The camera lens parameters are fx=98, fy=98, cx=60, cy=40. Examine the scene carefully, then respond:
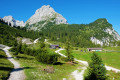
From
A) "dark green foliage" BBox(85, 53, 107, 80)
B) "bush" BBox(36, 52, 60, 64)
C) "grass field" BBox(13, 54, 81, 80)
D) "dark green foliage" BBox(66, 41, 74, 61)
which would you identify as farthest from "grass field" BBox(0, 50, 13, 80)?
"dark green foliage" BBox(66, 41, 74, 61)

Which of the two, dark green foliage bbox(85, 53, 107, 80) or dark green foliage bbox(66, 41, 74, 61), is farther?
dark green foliage bbox(66, 41, 74, 61)

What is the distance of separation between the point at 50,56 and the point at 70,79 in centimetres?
1946

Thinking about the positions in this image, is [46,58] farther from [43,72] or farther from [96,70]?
[96,70]

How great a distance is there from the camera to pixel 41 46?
154 feet

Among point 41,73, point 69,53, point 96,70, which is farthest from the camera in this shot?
point 69,53

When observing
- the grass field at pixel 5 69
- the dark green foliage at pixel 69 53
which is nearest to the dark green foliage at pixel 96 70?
the grass field at pixel 5 69

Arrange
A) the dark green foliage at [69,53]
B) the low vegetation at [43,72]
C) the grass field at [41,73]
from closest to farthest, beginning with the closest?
the grass field at [41,73] → the low vegetation at [43,72] → the dark green foliage at [69,53]

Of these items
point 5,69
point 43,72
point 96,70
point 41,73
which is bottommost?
point 43,72

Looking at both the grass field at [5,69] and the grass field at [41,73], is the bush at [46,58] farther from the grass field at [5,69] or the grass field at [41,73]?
the grass field at [5,69]

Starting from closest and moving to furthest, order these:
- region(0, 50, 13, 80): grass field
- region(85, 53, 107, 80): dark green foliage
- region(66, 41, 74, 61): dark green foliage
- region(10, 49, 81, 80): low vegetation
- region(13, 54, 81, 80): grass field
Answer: region(0, 50, 13, 80): grass field, region(85, 53, 107, 80): dark green foliage, region(13, 54, 81, 80): grass field, region(10, 49, 81, 80): low vegetation, region(66, 41, 74, 61): dark green foliage

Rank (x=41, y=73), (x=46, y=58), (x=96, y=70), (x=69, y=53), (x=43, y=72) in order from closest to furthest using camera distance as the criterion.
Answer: (x=96, y=70) → (x=41, y=73) → (x=43, y=72) → (x=46, y=58) → (x=69, y=53)

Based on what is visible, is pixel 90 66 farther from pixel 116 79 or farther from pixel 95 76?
pixel 116 79

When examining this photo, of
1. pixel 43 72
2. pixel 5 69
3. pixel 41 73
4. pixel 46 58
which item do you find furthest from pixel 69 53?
pixel 5 69

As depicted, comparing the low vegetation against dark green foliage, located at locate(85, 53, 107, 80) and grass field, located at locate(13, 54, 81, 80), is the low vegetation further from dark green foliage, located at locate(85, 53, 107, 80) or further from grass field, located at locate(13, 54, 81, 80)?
dark green foliage, located at locate(85, 53, 107, 80)
